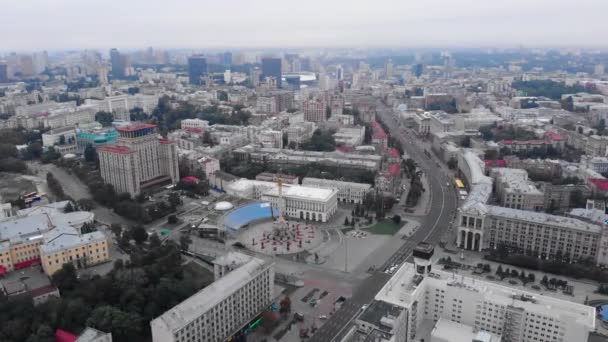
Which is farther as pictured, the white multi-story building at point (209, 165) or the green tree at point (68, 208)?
the white multi-story building at point (209, 165)

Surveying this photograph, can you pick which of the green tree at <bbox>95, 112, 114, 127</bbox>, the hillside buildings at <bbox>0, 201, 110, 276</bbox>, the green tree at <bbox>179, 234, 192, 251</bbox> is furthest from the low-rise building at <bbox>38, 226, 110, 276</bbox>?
the green tree at <bbox>95, 112, 114, 127</bbox>

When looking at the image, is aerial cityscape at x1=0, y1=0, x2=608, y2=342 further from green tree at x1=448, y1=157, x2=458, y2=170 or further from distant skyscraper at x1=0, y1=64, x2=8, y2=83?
distant skyscraper at x1=0, y1=64, x2=8, y2=83

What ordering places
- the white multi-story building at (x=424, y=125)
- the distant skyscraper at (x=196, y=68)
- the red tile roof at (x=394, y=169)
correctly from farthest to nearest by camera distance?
the distant skyscraper at (x=196, y=68) → the white multi-story building at (x=424, y=125) → the red tile roof at (x=394, y=169)

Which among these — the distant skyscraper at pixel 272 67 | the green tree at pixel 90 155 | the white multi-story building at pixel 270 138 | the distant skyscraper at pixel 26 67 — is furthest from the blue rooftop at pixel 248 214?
the distant skyscraper at pixel 26 67

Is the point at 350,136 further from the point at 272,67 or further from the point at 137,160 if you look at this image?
the point at 272,67

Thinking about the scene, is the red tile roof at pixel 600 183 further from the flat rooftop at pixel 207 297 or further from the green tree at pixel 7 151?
the green tree at pixel 7 151

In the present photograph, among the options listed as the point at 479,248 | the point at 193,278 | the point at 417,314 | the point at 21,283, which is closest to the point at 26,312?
the point at 21,283
